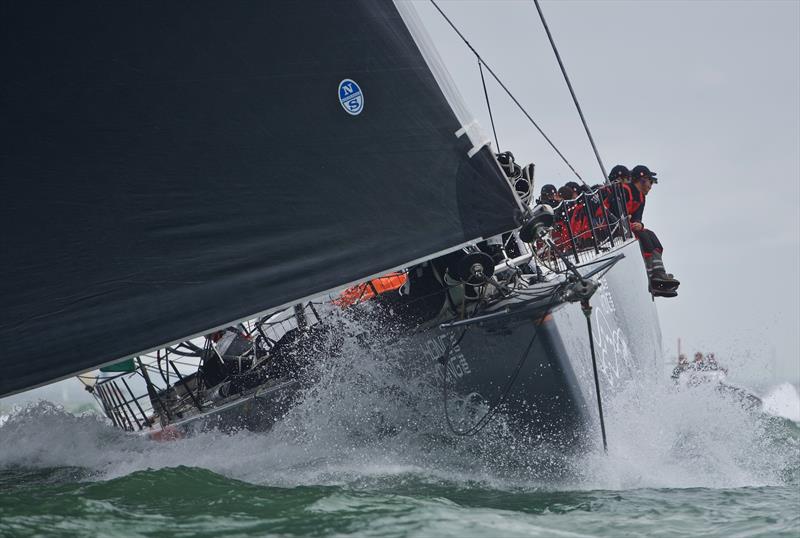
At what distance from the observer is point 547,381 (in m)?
6.09

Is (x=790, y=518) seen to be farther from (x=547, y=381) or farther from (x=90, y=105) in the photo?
(x=90, y=105)

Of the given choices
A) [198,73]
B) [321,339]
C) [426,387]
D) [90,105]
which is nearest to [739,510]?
[426,387]

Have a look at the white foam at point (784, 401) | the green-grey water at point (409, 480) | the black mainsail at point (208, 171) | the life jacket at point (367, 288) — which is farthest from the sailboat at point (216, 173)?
the white foam at point (784, 401)

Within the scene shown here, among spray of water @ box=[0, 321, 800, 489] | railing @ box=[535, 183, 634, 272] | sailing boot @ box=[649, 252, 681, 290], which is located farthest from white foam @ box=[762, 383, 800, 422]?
spray of water @ box=[0, 321, 800, 489]

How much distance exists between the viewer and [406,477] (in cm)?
603

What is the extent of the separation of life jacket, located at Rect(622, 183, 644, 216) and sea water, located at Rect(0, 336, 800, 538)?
66.8 inches

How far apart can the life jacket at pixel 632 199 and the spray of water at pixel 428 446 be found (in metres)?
1.82

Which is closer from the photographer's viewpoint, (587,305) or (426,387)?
(587,305)

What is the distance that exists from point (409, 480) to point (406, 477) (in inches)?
3.6

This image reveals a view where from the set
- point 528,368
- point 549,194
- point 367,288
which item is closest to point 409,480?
point 528,368

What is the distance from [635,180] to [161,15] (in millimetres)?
4793

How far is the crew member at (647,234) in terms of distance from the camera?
8805 mm

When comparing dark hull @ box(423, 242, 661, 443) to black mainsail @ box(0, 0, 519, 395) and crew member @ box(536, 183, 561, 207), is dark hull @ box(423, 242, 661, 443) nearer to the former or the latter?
black mainsail @ box(0, 0, 519, 395)

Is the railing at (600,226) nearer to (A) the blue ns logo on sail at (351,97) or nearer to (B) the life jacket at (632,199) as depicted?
(B) the life jacket at (632,199)
